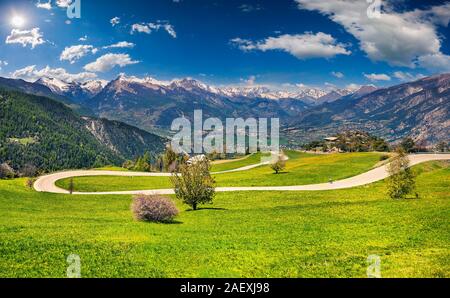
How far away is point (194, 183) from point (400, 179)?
93.3 feet

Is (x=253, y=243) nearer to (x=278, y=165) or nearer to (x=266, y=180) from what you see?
(x=266, y=180)

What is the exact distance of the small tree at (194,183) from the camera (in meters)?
55.7

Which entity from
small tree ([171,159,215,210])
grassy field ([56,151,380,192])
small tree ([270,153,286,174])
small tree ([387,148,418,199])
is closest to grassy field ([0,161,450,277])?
small tree ([171,159,215,210])

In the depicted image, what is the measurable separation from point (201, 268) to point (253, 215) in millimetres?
27599

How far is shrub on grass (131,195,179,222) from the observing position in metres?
42.7

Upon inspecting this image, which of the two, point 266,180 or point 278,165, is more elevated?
point 278,165

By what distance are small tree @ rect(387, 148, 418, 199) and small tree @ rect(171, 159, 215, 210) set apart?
25208mm

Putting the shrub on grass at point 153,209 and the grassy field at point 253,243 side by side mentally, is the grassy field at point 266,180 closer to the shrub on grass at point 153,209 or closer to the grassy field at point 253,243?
the grassy field at point 253,243

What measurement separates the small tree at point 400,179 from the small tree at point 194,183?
82.7ft

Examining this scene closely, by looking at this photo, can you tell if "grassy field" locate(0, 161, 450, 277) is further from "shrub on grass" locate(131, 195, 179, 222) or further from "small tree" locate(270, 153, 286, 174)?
"small tree" locate(270, 153, 286, 174)

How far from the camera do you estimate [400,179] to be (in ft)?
188

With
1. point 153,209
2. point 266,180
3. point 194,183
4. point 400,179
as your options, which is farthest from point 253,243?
point 266,180

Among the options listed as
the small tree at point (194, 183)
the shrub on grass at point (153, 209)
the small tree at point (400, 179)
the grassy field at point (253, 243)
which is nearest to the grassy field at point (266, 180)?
the small tree at point (400, 179)
